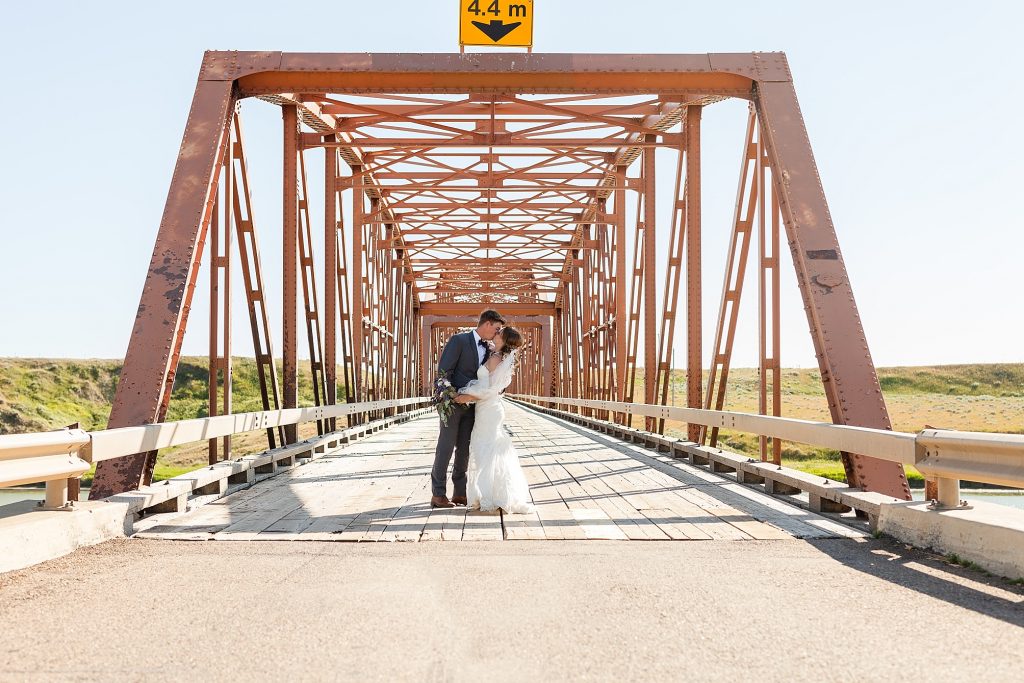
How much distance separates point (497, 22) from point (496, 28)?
0.28ft

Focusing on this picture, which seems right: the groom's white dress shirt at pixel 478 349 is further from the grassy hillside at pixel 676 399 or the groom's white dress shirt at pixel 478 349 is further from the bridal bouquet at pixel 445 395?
the grassy hillside at pixel 676 399

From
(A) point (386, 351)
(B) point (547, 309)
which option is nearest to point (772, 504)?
(A) point (386, 351)

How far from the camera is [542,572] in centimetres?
418

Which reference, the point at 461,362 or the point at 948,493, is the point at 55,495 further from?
the point at 948,493

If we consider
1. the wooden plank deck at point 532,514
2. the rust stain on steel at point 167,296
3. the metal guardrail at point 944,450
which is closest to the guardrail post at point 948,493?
the metal guardrail at point 944,450

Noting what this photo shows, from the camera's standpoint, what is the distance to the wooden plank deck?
17.3ft

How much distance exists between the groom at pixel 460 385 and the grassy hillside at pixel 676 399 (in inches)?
553

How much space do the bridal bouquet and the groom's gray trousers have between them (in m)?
0.04

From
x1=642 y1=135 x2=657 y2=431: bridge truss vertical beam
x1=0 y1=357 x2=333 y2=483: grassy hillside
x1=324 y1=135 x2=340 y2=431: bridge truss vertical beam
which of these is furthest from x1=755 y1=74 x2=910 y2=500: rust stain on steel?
x1=0 y1=357 x2=333 y2=483: grassy hillside

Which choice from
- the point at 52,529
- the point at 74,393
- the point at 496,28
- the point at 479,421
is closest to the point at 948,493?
the point at 479,421

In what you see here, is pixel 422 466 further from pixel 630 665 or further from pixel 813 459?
pixel 813 459

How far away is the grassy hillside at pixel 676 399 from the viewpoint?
36.9 meters

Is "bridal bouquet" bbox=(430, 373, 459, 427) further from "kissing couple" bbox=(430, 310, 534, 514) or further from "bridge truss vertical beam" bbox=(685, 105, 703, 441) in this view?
"bridge truss vertical beam" bbox=(685, 105, 703, 441)

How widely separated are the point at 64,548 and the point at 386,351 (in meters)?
23.3
